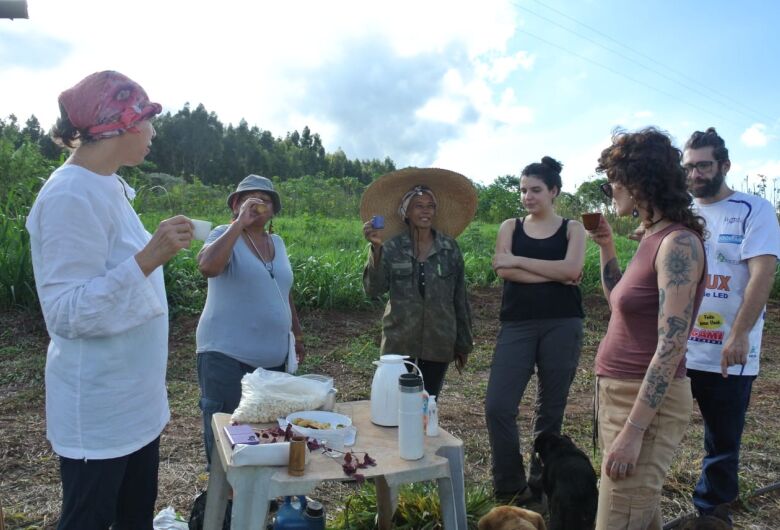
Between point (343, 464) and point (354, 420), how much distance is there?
1.64ft

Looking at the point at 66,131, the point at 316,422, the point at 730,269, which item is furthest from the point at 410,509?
the point at 66,131

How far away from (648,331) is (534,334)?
136 centimetres

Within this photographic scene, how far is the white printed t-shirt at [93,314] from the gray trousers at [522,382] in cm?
204

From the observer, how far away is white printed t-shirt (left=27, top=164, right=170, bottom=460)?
1.75 metres

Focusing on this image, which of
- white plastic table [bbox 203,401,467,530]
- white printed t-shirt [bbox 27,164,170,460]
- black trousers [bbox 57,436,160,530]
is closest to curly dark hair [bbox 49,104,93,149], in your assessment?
white printed t-shirt [bbox 27,164,170,460]

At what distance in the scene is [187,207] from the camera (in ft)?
42.3

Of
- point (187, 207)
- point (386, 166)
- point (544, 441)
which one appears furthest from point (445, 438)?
point (386, 166)

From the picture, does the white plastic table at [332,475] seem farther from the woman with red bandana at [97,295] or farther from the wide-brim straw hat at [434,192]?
the wide-brim straw hat at [434,192]

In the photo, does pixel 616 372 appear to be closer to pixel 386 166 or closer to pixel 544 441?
pixel 544 441

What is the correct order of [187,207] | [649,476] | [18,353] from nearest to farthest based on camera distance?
1. [649,476]
2. [18,353]
3. [187,207]

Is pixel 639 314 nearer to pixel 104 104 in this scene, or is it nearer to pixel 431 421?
pixel 431 421

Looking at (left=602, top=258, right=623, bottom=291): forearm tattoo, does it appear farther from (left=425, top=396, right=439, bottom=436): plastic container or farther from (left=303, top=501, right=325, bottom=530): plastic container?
(left=303, top=501, right=325, bottom=530): plastic container

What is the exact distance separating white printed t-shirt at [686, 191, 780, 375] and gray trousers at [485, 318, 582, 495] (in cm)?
64

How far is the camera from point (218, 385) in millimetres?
2928
